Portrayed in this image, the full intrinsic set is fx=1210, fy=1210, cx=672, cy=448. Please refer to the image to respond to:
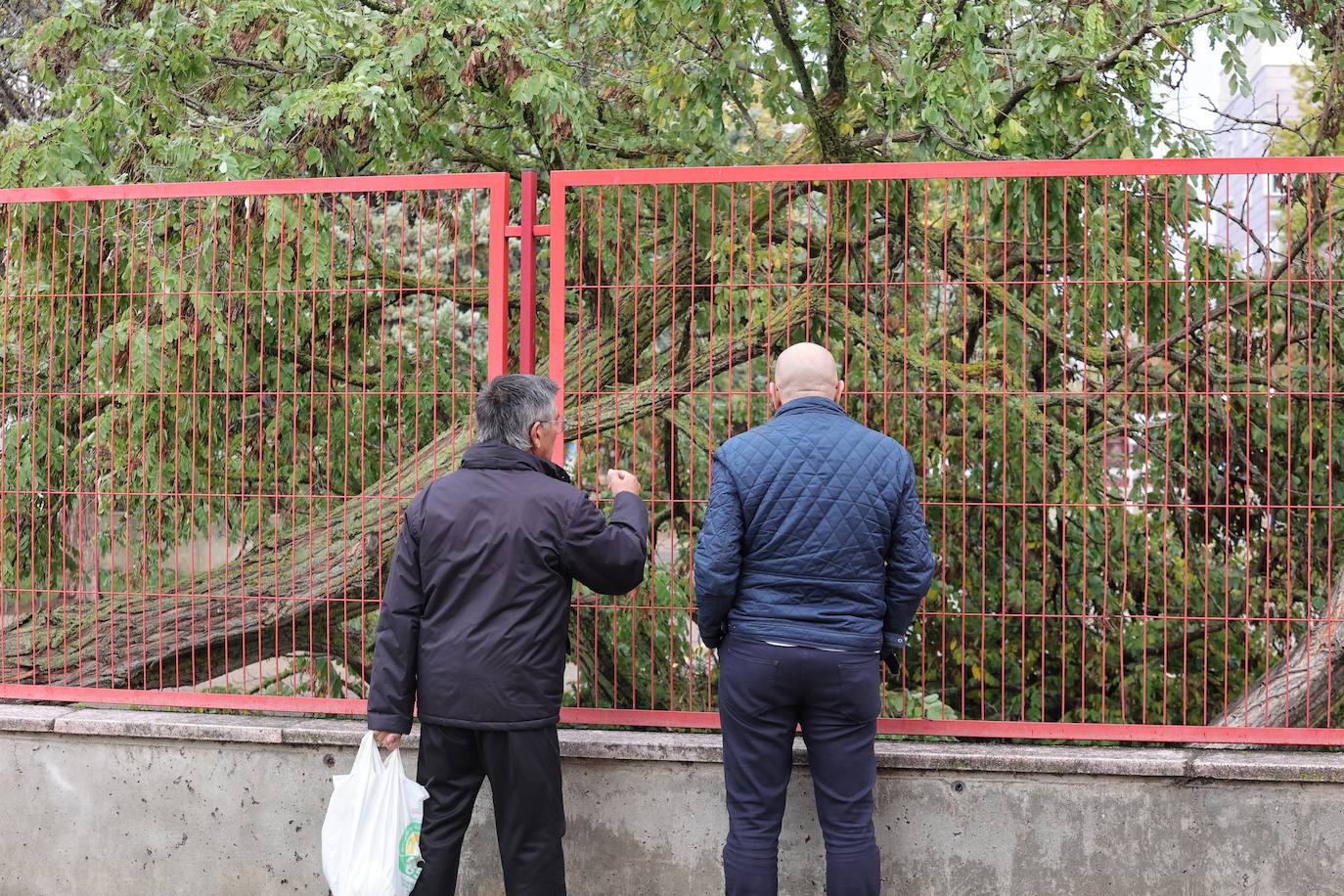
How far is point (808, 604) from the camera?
3297 mm

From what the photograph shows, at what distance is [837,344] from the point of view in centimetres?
584

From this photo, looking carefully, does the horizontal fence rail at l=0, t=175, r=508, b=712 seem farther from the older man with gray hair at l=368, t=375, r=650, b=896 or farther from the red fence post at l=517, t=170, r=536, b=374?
the older man with gray hair at l=368, t=375, r=650, b=896

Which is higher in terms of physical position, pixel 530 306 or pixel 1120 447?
pixel 530 306

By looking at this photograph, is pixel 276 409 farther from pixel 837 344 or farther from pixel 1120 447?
pixel 1120 447

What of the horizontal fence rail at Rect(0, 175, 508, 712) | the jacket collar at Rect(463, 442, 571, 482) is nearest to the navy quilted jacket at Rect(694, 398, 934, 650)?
the jacket collar at Rect(463, 442, 571, 482)

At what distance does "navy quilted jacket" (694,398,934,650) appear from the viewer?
10.8 feet

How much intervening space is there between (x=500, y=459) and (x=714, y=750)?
120cm

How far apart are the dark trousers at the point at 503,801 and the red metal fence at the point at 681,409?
72 cm

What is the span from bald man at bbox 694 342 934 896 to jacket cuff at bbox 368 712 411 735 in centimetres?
90

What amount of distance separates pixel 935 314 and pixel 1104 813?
2.89 meters

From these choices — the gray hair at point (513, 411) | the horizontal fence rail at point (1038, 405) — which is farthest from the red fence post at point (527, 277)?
the gray hair at point (513, 411)

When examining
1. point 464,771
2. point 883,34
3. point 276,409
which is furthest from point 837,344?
point 464,771

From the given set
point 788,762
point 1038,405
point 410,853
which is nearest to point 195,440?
point 410,853

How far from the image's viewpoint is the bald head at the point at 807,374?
3459mm
